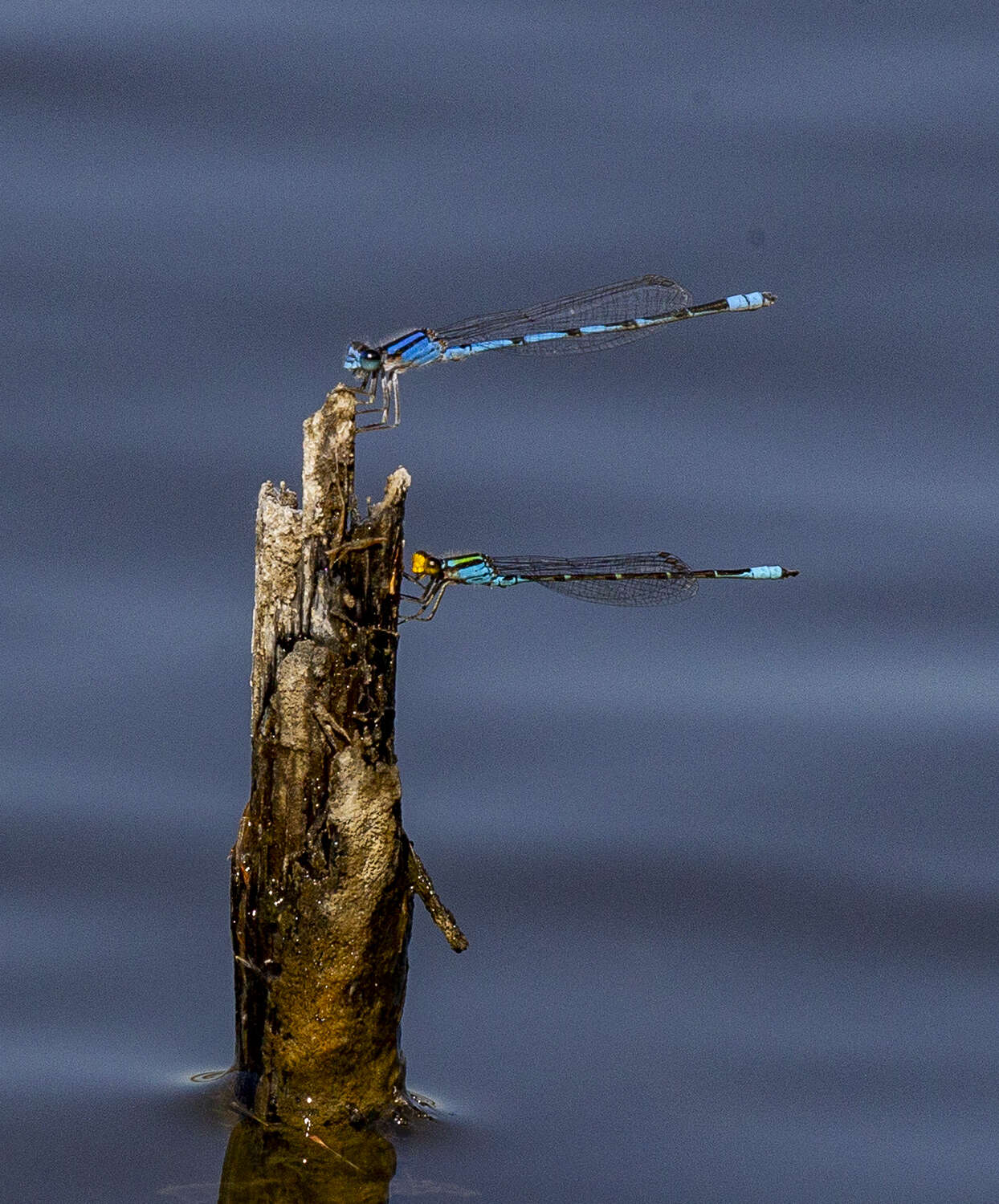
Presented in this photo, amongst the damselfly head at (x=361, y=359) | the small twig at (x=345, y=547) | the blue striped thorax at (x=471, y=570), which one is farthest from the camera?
the blue striped thorax at (x=471, y=570)

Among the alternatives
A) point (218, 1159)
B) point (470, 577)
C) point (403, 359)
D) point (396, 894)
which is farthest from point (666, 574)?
point (218, 1159)

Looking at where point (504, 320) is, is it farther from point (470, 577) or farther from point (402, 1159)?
point (402, 1159)

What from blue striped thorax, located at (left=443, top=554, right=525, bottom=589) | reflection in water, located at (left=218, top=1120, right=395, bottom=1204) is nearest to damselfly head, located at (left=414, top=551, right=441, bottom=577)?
blue striped thorax, located at (left=443, top=554, right=525, bottom=589)

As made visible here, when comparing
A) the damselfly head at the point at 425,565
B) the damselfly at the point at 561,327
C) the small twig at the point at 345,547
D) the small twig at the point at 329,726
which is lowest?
the small twig at the point at 329,726

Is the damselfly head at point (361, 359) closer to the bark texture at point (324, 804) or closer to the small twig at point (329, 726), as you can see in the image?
the bark texture at point (324, 804)

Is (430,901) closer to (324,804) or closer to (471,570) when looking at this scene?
(324,804)

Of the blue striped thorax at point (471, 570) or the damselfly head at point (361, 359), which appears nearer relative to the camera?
the damselfly head at point (361, 359)

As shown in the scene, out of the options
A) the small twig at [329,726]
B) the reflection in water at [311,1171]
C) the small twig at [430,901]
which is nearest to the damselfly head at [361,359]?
the small twig at [329,726]
